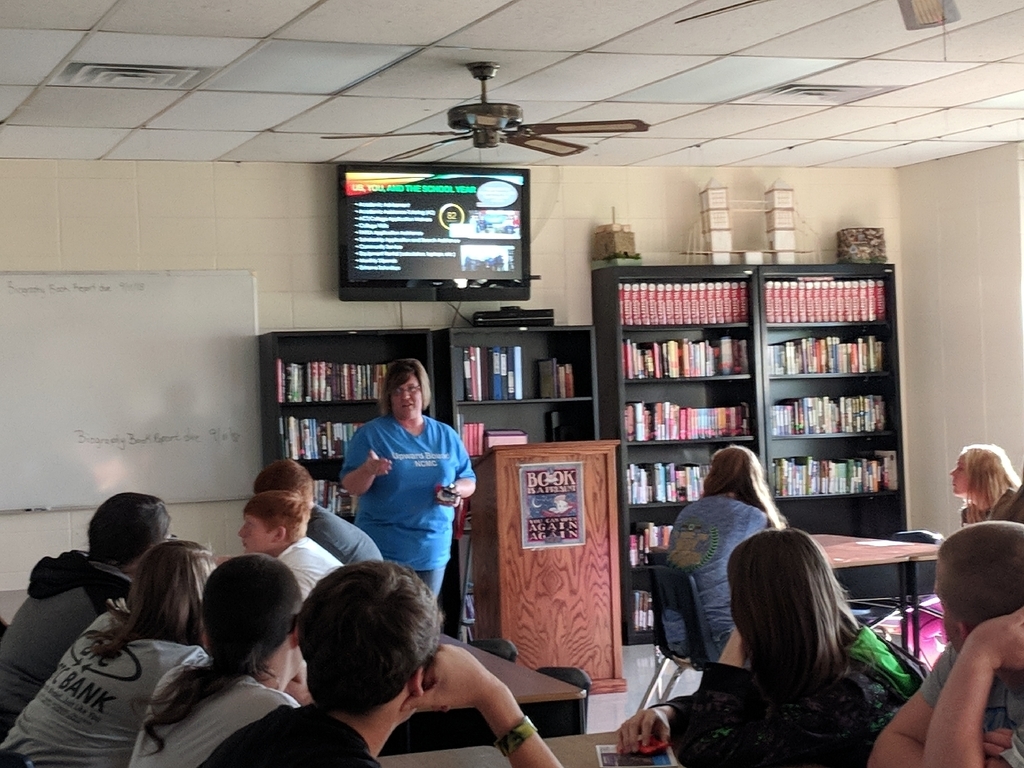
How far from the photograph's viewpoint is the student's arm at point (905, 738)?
7.12 feet

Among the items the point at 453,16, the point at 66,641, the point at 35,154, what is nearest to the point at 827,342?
the point at 453,16

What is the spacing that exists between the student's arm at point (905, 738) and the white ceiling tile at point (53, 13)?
3227 mm

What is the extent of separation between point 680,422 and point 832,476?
1093 millimetres

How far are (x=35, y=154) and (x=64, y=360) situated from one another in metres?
1.08

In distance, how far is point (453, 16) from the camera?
14.2ft

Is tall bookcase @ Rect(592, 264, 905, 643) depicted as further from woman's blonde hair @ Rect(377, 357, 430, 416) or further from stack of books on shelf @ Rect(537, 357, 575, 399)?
woman's blonde hair @ Rect(377, 357, 430, 416)

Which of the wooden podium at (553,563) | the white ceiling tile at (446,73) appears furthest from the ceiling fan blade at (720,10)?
the wooden podium at (553,563)

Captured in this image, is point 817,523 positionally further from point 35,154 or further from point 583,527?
point 35,154

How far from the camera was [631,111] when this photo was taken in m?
6.14

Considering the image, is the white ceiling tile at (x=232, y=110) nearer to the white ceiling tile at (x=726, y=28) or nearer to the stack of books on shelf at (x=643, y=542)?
the white ceiling tile at (x=726, y=28)

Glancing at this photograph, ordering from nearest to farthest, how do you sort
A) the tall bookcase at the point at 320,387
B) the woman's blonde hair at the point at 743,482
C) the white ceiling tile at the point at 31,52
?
the white ceiling tile at the point at 31,52 → the woman's blonde hair at the point at 743,482 → the tall bookcase at the point at 320,387

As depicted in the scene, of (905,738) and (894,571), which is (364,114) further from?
(905,738)

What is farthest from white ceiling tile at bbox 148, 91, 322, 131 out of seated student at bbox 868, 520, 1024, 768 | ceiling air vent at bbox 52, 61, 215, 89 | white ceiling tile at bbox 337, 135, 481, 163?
seated student at bbox 868, 520, 1024, 768

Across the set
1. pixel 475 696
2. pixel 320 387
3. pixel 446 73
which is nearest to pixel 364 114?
pixel 446 73
